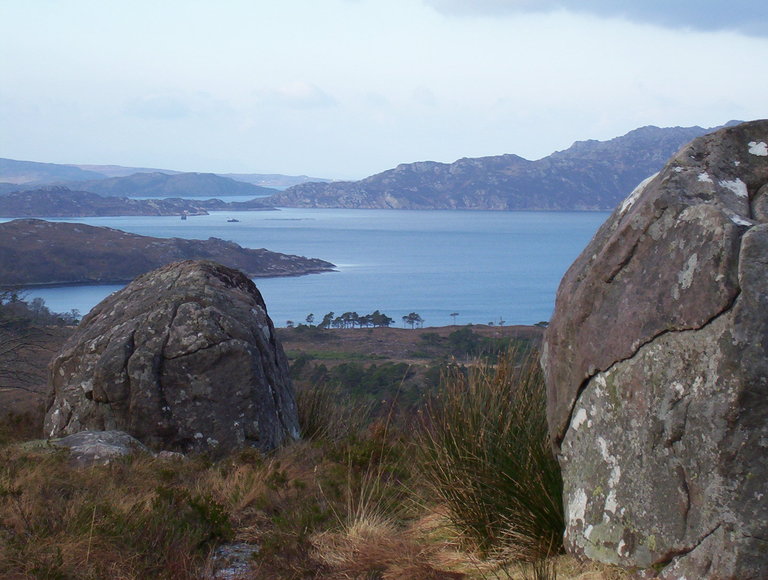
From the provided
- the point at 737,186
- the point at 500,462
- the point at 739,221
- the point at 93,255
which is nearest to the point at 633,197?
the point at 737,186

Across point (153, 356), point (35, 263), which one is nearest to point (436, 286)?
point (35, 263)

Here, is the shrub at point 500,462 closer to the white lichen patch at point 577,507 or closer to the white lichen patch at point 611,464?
the white lichen patch at point 577,507

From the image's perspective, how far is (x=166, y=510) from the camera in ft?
15.4

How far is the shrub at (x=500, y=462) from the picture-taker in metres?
4.23

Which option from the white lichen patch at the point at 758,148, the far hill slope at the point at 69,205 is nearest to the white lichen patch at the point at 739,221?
the white lichen patch at the point at 758,148

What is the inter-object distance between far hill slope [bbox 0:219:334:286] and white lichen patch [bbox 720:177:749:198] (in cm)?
→ 7789

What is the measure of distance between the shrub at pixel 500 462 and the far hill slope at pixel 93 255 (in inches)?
3008

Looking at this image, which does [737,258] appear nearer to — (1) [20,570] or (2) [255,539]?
(2) [255,539]

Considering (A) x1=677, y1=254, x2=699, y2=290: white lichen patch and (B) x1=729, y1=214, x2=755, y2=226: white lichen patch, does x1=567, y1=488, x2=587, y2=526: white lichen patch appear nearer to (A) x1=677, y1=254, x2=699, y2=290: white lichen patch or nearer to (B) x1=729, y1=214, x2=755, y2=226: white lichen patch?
(A) x1=677, y1=254, x2=699, y2=290: white lichen patch

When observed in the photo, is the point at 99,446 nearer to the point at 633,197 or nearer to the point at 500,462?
the point at 500,462

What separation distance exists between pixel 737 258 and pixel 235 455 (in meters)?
4.64

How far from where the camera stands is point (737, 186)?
388 centimetres

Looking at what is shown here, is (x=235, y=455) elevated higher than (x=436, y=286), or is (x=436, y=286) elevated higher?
(x=235, y=455)

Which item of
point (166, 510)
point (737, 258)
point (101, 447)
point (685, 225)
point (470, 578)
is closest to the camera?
point (737, 258)
